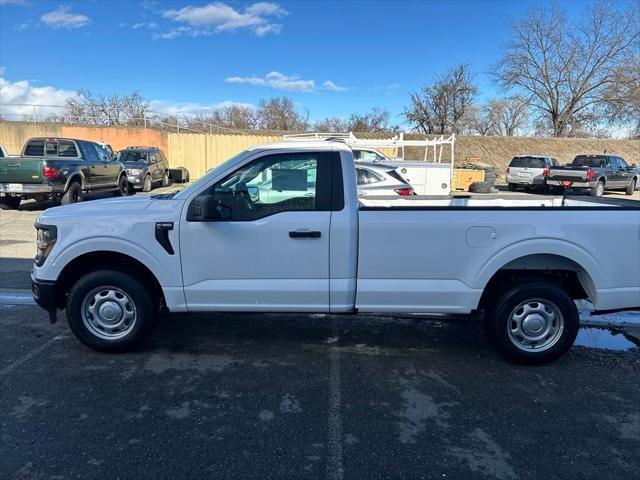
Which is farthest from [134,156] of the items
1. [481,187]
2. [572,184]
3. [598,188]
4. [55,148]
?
[598,188]

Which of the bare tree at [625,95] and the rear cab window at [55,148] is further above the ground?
the bare tree at [625,95]

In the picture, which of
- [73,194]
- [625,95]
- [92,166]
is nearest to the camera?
[73,194]

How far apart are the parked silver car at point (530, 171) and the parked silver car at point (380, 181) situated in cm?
1383

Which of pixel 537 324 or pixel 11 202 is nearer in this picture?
pixel 537 324

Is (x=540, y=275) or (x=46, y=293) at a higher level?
(x=540, y=275)

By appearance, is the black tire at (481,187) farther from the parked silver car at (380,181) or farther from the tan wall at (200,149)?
the tan wall at (200,149)

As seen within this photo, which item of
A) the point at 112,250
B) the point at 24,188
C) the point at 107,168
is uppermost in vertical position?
the point at 107,168

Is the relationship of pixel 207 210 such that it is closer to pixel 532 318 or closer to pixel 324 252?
pixel 324 252

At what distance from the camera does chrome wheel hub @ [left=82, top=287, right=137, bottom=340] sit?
4.12 m

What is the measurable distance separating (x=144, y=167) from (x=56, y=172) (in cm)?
720

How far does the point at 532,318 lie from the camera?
13.3ft

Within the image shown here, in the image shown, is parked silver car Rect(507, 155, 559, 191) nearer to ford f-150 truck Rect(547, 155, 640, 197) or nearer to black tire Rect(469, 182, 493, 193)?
ford f-150 truck Rect(547, 155, 640, 197)

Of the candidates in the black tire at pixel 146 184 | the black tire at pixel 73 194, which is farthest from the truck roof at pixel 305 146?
the black tire at pixel 146 184

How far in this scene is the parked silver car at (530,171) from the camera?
21797mm
